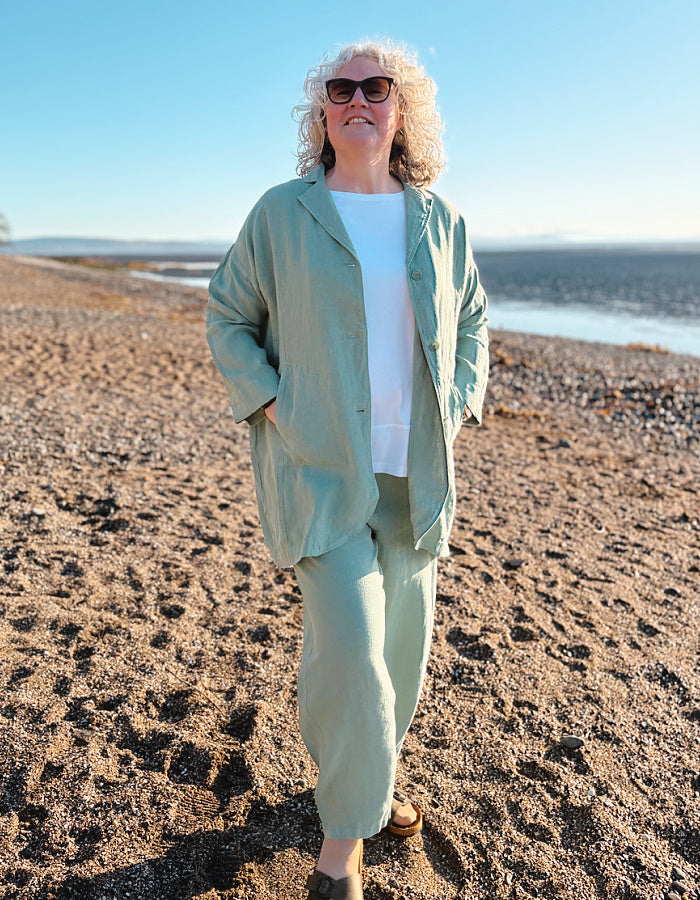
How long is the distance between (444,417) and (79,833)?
169 centimetres

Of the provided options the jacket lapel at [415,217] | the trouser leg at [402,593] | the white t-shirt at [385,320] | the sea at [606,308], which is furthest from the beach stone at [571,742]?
the sea at [606,308]

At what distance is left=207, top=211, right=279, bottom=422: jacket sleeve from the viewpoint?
198 centimetres

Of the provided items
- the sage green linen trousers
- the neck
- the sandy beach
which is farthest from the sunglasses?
the sandy beach

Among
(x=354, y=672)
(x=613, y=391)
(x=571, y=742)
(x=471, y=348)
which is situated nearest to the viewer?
(x=354, y=672)

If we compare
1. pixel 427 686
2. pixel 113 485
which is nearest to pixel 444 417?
pixel 427 686

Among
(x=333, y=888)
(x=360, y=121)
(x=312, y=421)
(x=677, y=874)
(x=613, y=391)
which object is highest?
(x=360, y=121)

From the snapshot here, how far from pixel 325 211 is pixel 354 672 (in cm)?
117

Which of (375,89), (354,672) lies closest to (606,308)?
(375,89)

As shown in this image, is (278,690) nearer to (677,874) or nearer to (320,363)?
(677,874)

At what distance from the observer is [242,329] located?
205cm

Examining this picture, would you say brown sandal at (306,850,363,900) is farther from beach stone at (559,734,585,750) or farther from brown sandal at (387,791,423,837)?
beach stone at (559,734,585,750)

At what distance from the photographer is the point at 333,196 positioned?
1959 mm

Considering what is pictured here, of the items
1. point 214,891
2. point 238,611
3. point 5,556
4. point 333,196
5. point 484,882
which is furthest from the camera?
point 5,556

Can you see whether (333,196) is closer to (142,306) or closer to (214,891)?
(214,891)
